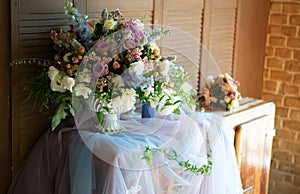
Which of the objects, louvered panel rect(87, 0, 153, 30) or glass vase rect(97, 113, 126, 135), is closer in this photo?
glass vase rect(97, 113, 126, 135)

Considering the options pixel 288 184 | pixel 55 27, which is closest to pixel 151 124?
pixel 55 27

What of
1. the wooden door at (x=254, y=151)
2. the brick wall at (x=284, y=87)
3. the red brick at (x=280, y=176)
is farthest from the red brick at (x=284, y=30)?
the red brick at (x=280, y=176)

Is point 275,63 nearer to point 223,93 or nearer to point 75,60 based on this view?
point 223,93

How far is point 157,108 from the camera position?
2.53 metres

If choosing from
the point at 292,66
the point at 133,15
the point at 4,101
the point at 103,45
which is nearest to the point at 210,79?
the point at 133,15

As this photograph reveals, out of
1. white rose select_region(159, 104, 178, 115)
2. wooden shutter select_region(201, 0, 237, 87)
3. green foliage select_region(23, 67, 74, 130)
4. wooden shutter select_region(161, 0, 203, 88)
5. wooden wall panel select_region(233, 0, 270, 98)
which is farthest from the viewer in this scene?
wooden wall panel select_region(233, 0, 270, 98)

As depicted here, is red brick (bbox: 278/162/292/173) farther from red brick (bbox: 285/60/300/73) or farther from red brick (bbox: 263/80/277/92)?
red brick (bbox: 285/60/300/73)

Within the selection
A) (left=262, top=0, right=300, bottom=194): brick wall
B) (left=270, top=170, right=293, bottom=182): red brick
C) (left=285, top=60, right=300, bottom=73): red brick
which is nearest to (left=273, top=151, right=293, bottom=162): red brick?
(left=262, top=0, right=300, bottom=194): brick wall

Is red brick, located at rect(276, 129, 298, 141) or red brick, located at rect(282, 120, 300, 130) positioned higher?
red brick, located at rect(282, 120, 300, 130)

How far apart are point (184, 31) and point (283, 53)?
1.07m

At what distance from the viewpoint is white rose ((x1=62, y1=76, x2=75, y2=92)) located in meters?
2.29

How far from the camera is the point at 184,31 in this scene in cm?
324

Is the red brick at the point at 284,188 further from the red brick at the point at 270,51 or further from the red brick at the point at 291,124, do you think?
the red brick at the point at 270,51

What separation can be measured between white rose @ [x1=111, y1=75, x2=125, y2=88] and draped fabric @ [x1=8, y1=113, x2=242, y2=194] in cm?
24
